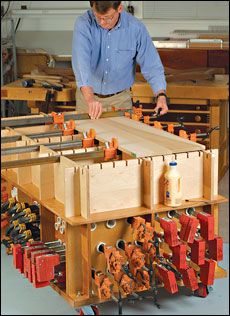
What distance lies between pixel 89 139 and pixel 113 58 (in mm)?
1156

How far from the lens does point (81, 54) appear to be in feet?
13.9

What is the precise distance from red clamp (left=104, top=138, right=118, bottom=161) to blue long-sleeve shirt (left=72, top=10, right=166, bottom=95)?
111cm

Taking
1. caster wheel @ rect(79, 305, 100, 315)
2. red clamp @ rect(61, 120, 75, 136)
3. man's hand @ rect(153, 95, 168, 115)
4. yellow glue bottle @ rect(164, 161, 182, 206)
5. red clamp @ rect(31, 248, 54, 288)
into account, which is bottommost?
caster wheel @ rect(79, 305, 100, 315)

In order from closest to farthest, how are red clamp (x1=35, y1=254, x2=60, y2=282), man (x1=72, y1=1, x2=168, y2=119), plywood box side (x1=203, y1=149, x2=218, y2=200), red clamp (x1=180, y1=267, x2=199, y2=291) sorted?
red clamp (x1=35, y1=254, x2=60, y2=282) < red clamp (x1=180, y1=267, x2=199, y2=291) < plywood box side (x1=203, y1=149, x2=218, y2=200) < man (x1=72, y1=1, x2=168, y2=119)

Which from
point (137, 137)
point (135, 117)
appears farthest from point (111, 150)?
point (135, 117)

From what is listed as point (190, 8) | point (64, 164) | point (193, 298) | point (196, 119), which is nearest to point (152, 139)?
point (64, 164)

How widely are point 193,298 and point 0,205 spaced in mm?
Result: 1149

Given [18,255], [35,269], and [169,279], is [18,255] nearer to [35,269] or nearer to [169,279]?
[35,269]

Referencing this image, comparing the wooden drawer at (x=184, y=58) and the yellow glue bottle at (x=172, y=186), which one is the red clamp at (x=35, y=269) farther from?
the wooden drawer at (x=184, y=58)

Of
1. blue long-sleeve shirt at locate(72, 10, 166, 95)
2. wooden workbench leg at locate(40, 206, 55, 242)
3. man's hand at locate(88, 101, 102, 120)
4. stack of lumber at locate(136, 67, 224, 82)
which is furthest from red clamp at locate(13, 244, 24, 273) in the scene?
stack of lumber at locate(136, 67, 224, 82)

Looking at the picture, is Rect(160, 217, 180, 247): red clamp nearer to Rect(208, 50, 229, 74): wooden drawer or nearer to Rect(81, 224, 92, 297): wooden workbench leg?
Rect(81, 224, 92, 297): wooden workbench leg

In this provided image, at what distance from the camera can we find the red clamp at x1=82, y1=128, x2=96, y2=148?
3418 mm

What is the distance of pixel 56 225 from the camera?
121 inches

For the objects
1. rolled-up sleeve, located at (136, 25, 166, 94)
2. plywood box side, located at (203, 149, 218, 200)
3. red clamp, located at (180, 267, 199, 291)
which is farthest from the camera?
rolled-up sleeve, located at (136, 25, 166, 94)
